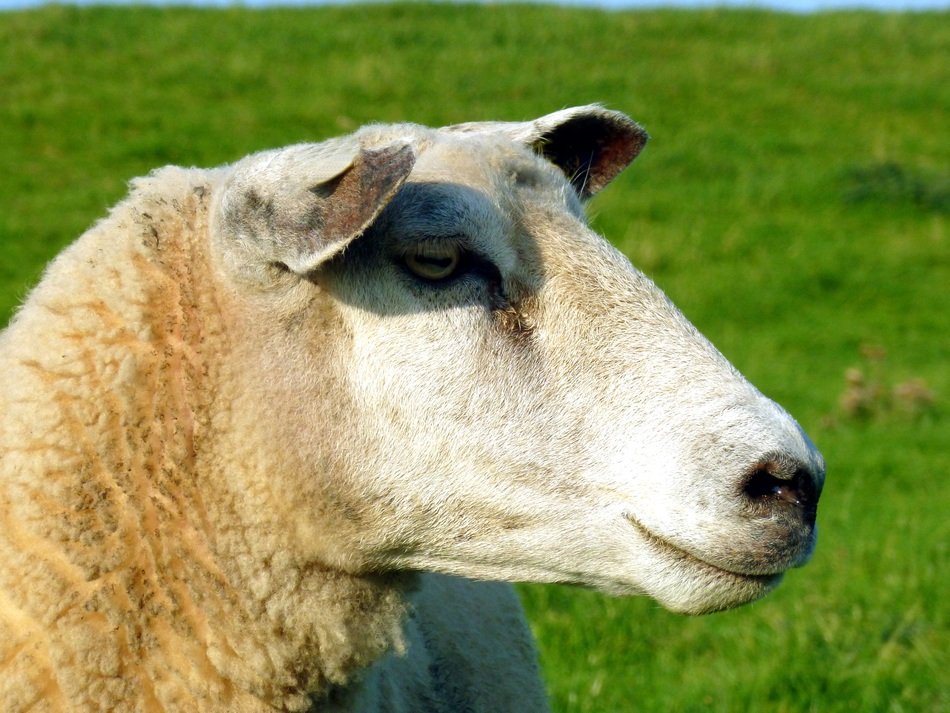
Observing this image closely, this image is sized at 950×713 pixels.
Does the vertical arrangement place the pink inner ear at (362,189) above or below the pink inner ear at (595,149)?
above

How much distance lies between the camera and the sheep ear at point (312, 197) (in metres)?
2.40

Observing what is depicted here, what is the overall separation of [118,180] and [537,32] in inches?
360

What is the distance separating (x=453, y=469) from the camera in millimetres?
2639

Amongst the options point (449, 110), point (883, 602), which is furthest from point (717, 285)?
point (883, 602)

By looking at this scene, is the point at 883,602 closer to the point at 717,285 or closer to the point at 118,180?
the point at 717,285

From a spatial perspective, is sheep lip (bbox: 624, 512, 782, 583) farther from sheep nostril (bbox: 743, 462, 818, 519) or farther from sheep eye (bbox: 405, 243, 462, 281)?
sheep eye (bbox: 405, 243, 462, 281)

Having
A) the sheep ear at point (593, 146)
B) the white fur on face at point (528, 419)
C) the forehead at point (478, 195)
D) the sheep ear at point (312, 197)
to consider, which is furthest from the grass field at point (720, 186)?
the sheep ear at point (312, 197)

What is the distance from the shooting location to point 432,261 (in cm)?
266

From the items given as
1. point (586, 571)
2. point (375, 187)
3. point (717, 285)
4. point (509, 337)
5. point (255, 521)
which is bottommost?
point (717, 285)

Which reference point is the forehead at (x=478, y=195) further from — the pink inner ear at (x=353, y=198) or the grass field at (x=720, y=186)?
the grass field at (x=720, y=186)

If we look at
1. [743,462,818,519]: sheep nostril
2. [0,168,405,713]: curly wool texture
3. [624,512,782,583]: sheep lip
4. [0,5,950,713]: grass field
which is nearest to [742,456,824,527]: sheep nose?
[743,462,818,519]: sheep nostril

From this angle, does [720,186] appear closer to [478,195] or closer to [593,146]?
[593,146]

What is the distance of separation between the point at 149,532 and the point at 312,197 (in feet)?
2.52

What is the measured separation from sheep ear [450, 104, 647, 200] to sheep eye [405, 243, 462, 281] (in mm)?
793
